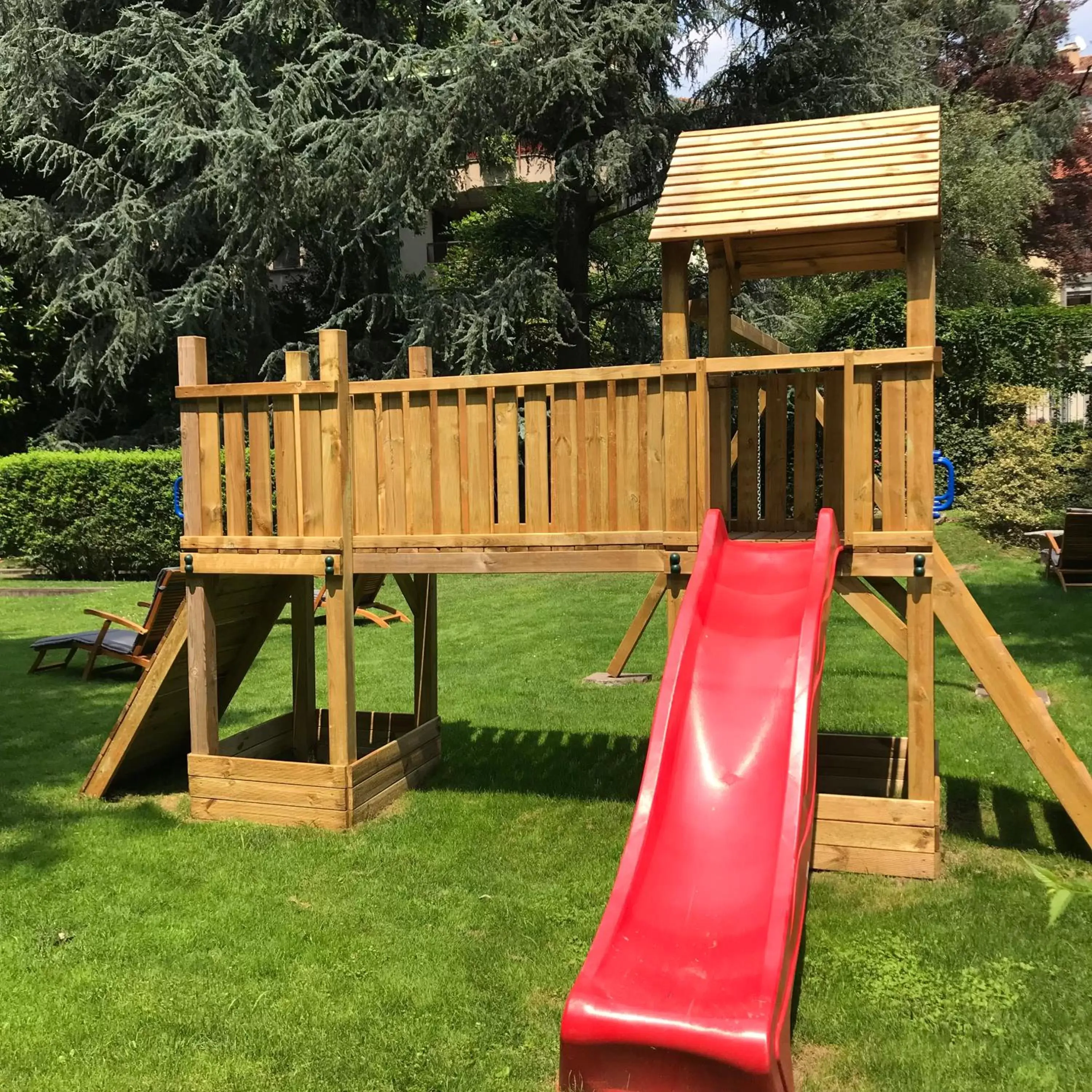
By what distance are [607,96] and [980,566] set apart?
10.6 metres

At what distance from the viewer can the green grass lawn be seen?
12.5 ft

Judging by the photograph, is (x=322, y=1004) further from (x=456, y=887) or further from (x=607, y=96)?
(x=607, y=96)

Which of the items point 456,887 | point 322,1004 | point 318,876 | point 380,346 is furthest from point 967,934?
point 380,346

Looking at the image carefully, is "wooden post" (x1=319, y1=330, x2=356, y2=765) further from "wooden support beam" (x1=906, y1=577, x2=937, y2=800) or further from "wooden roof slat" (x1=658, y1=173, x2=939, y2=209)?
"wooden support beam" (x1=906, y1=577, x2=937, y2=800)

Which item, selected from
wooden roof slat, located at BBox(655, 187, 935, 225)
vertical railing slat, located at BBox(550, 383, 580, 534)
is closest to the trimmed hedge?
vertical railing slat, located at BBox(550, 383, 580, 534)

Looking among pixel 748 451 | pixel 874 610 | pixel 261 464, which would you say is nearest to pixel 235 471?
pixel 261 464

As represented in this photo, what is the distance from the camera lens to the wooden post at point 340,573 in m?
6.27

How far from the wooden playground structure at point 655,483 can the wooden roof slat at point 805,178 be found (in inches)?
0.6

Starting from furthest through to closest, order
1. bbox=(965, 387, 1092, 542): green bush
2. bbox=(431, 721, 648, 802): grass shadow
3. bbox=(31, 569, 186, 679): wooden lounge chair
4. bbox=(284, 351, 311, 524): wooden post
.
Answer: bbox=(965, 387, 1092, 542): green bush
bbox=(31, 569, 186, 679): wooden lounge chair
bbox=(431, 721, 648, 802): grass shadow
bbox=(284, 351, 311, 524): wooden post

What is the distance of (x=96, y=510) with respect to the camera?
17156 millimetres

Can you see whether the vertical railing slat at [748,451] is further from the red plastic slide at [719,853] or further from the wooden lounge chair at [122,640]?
the wooden lounge chair at [122,640]

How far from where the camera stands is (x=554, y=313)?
733 inches

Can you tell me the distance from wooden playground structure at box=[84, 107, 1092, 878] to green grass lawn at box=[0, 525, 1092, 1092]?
443mm

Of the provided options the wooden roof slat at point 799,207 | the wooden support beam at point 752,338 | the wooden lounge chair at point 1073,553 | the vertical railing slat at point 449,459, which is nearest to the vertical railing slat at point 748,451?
the wooden support beam at point 752,338
